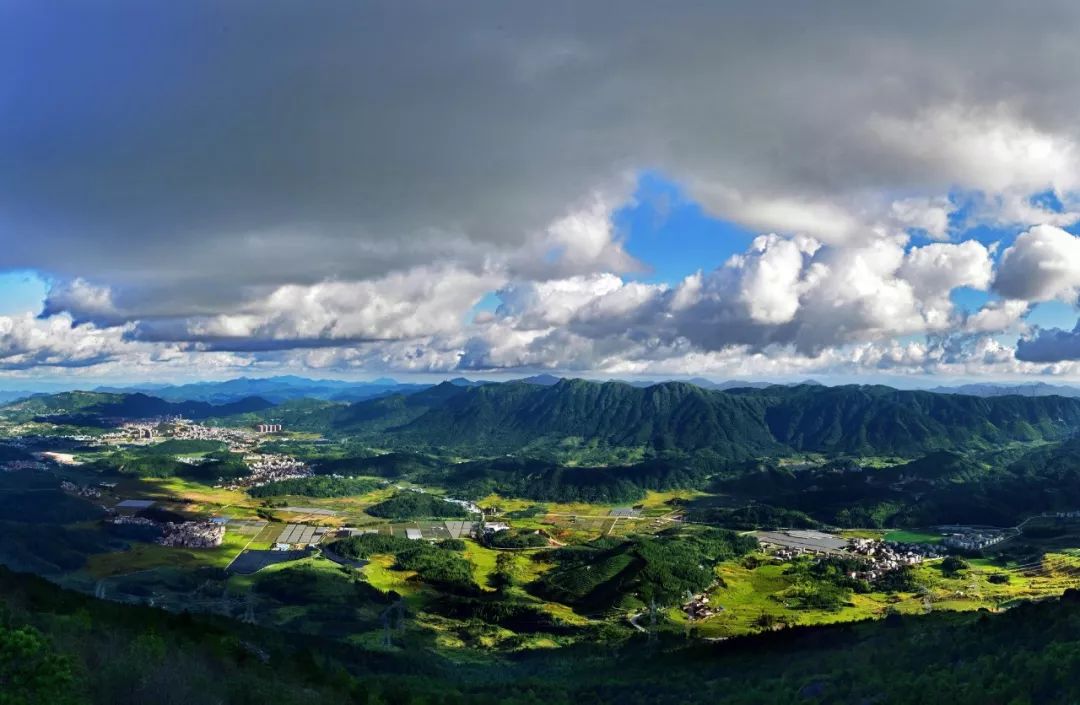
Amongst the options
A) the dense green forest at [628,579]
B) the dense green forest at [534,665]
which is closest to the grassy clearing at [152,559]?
the dense green forest at [534,665]

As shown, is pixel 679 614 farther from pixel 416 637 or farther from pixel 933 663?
pixel 933 663

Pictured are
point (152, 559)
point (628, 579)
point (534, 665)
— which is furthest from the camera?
point (152, 559)

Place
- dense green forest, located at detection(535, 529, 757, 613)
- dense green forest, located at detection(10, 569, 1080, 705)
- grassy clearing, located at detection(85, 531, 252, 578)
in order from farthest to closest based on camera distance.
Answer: grassy clearing, located at detection(85, 531, 252, 578) → dense green forest, located at detection(535, 529, 757, 613) → dense green forest, located at detection(10, 569, 1080, 705)

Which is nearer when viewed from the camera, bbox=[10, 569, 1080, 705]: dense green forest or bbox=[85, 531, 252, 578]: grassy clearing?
bbox=[10, 569, 1080, 705]: dense green forest

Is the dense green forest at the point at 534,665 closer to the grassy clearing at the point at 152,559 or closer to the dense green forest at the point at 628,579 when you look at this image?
the dense green forest at the point at 628,579

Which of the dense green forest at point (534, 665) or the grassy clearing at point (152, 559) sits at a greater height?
the dense green forest at point (534, 665)

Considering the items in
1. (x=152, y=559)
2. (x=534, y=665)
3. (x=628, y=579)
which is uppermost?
(x=534, y=665)

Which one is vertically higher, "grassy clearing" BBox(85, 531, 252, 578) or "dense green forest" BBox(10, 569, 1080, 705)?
"dense green forest" BBox(10, 569, 1080, 705)

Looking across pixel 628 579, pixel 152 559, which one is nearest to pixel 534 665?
pixel 628 579

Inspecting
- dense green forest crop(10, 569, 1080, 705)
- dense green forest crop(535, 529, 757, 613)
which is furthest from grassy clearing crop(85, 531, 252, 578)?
dense green forest crop(535, 529, 757, 613)

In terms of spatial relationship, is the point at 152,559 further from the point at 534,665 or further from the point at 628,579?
the point at 628,579

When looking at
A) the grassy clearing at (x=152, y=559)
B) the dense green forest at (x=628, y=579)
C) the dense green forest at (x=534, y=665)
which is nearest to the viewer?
the dense green forest at (x=534, y=665)

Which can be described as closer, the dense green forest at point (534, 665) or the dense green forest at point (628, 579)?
the dense green forest at point (534, 665)

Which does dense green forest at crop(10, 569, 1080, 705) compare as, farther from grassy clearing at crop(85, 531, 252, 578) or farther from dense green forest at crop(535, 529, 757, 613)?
grassy clearing at crop(85, 531, 252, 578)
